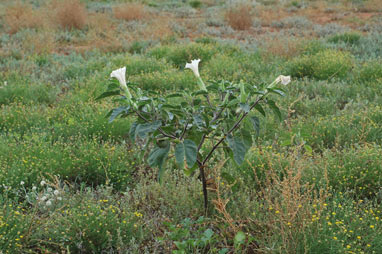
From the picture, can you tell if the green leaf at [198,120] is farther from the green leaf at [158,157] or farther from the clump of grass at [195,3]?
the clump of grass at [195,3]

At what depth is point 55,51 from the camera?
30.6ft

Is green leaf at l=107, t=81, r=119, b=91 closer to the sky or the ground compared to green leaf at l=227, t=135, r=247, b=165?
closer to the sky

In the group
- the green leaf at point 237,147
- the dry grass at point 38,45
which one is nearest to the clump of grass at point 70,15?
the dry grass at point 38,45

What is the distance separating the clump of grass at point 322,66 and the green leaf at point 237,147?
461 centimetres

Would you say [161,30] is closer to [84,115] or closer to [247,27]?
[247,27]

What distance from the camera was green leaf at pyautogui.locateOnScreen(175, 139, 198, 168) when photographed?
2.23 metres

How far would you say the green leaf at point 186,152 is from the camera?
2.23m

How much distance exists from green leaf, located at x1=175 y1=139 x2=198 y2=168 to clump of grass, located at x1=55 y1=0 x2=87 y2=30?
10.5 m

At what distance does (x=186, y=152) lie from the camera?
2.27m

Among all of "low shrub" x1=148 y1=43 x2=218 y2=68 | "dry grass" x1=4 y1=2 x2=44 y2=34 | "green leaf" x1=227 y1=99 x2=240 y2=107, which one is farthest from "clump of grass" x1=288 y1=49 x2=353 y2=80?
"dry grass" x1=4 y1=2 x2=44 y2=34

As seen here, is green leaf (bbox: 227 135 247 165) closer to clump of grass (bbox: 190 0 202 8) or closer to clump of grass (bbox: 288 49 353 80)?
clump of grass (bbox: 288 49 353 80)

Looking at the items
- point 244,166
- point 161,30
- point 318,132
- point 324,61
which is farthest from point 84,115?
point 161,30

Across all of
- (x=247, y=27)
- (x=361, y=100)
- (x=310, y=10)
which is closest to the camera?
(x=361, y=100)

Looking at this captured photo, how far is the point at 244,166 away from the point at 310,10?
13395 mm
